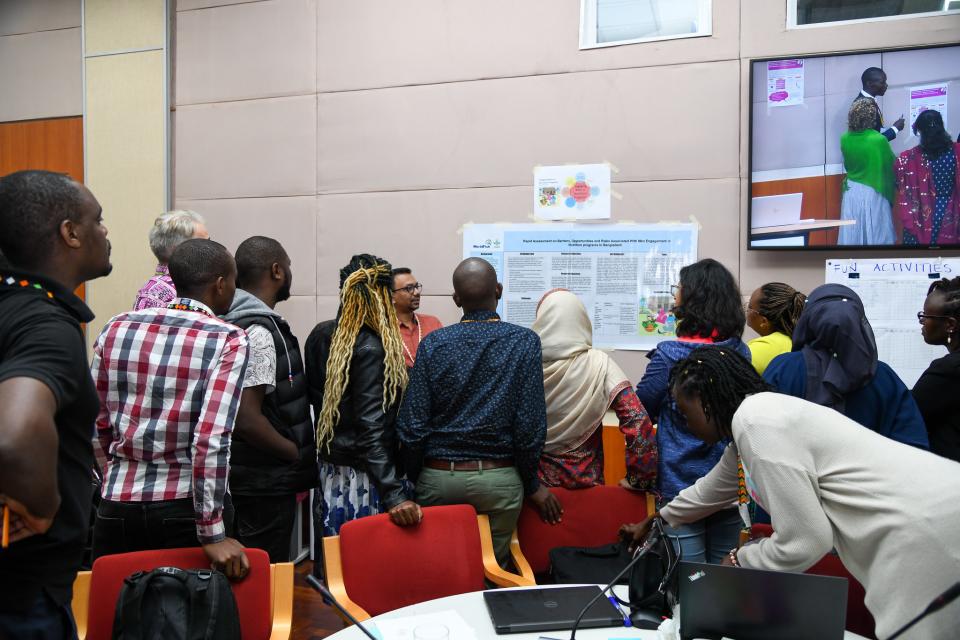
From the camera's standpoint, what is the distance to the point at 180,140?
4.38m

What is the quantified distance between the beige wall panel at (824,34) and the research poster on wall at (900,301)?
1.09m

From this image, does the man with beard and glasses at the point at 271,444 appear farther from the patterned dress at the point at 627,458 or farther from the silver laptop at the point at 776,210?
the silver laptop at the point at 776,210

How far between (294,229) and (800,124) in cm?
297

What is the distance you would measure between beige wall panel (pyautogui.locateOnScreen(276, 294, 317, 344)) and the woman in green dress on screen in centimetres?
301

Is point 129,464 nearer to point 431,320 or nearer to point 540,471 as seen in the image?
point 540,471

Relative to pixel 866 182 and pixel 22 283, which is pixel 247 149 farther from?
pixel 866 182

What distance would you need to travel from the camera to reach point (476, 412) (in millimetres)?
2111

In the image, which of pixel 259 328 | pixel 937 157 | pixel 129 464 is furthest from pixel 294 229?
pixel 937 157

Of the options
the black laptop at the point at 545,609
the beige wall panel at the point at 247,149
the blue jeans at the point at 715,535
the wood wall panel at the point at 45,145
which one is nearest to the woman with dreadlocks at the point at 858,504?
the black laptop at the point at 545,609

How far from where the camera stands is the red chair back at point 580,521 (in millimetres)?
2303

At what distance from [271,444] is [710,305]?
4.90 feet

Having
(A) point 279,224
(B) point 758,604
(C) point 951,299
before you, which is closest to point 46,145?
(A) point 279,224

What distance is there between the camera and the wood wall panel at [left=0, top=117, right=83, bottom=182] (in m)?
4.58

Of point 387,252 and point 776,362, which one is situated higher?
point 387,252
